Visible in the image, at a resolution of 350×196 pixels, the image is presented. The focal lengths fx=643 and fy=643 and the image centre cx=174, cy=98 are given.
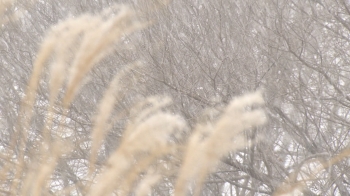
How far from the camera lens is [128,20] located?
17.9 ft

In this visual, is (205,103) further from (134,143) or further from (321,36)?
(134,143)

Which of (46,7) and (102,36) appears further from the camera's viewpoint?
(46,7)

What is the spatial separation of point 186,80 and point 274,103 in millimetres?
889

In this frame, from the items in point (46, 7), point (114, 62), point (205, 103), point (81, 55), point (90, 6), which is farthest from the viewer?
point (46, 7)

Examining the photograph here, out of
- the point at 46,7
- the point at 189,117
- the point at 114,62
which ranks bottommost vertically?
the point at 189,117

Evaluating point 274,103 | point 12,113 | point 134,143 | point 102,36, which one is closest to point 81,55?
point 102,36

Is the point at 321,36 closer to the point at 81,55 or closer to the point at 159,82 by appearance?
the point at 159,82

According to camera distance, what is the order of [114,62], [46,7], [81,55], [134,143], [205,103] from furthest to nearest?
[46,7] → [114,62] → [205,103] → [81,55] → [134,143]

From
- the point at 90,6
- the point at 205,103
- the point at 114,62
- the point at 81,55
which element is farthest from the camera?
the point at 90,6

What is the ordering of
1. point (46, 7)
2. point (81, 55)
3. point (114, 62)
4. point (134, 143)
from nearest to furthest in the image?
point (134, 143)
point (81, 55)
point (114, 62)
point (46, 7)

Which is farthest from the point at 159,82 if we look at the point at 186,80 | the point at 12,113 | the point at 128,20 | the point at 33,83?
the point at 33,83

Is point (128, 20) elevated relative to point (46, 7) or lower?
lower

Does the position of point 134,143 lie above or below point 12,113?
below

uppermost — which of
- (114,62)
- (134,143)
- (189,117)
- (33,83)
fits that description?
(114,62)
